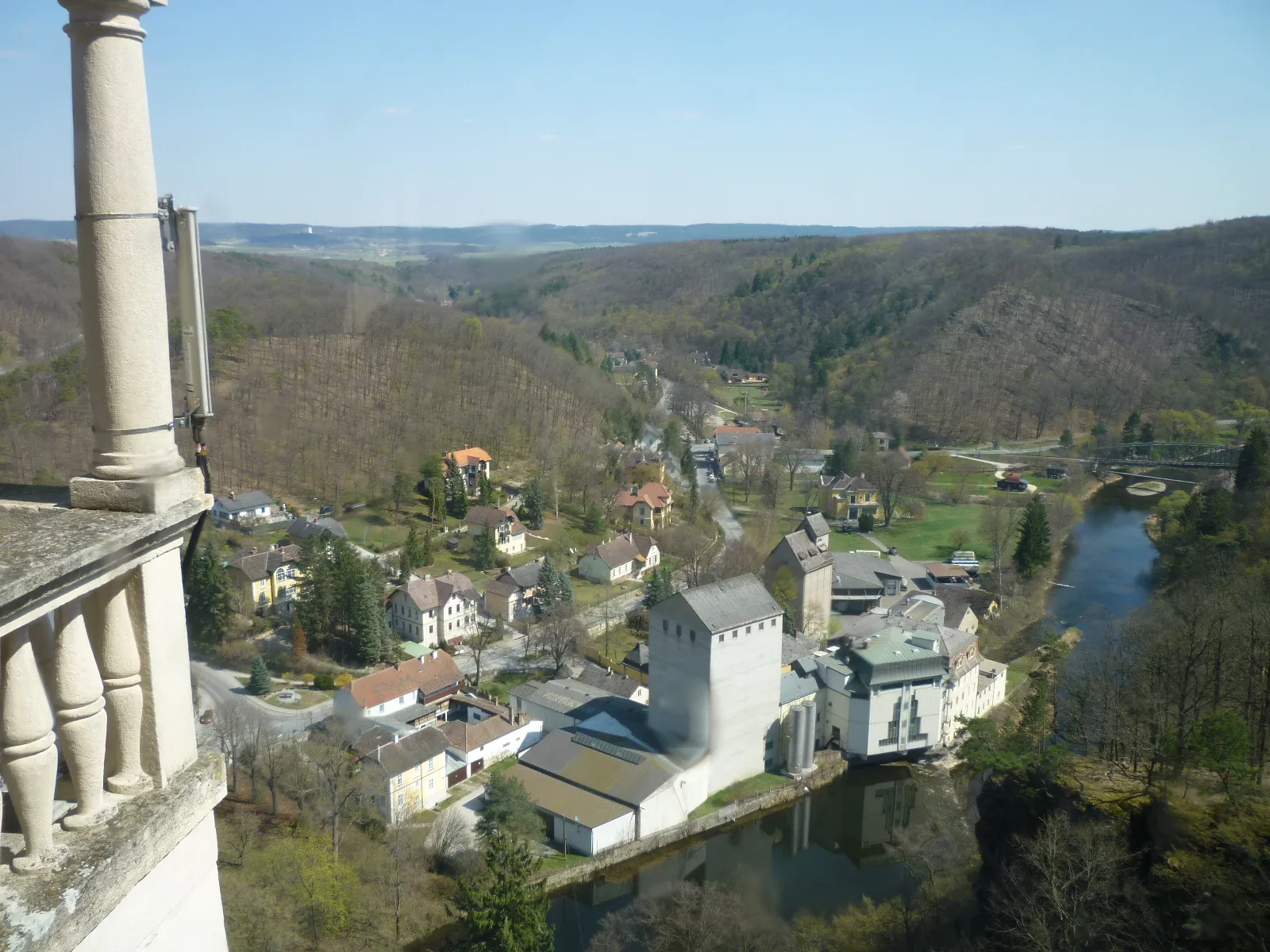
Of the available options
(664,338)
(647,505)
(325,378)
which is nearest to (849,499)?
(647,505)

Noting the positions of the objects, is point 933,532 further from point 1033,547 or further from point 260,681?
point 260,681

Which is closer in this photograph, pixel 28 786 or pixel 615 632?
pixel 28 786

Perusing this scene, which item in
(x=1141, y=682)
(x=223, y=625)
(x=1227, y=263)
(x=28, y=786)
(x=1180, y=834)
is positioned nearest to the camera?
(x=28, y=786)

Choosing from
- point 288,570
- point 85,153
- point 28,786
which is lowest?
point 288,570

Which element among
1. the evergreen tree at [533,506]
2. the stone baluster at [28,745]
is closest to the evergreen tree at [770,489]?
the evergreen tree at [533,506]

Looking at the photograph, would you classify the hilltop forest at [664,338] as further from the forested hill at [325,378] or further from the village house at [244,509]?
the village house at [244,509]

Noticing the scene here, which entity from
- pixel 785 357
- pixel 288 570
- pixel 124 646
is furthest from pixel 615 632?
pixel 785 357

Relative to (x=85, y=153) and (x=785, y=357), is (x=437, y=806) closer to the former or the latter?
(x=85, y=153)
